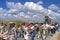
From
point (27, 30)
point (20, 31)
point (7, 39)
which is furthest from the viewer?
point (20, 31)

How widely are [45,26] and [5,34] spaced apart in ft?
37.7

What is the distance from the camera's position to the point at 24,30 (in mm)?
21875

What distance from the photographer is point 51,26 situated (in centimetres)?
3020

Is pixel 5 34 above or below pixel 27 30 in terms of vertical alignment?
below

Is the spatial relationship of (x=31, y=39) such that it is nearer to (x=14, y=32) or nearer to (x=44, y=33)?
(x=14, y=32)

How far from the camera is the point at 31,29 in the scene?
71.4 ft

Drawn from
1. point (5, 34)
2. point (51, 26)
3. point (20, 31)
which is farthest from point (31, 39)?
point (51, 26)

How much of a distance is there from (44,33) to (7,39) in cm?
1118

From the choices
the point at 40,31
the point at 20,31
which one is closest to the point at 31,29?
the point at 20,31

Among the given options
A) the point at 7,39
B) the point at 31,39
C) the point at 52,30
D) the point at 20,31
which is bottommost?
the point at 7,39

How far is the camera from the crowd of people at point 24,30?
17.5 m

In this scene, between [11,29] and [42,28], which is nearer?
[11,29]

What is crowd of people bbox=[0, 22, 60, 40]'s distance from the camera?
17459mm

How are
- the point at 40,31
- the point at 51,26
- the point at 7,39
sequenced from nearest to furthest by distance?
the point at 7,39 → the point at 40,31 → the point at 51,26
